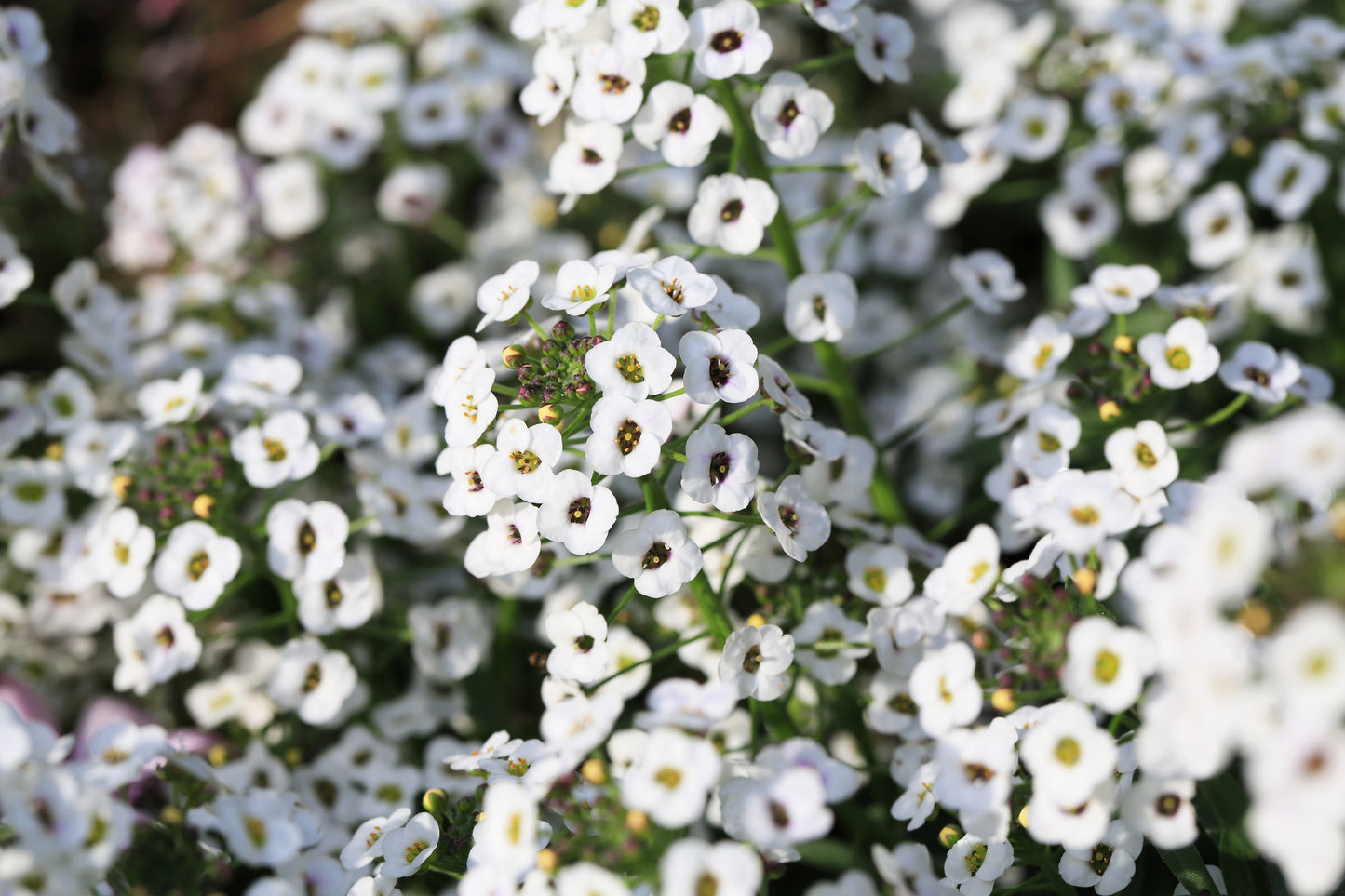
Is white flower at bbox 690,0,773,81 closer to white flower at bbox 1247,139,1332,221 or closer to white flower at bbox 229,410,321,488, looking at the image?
white flower at bbox 229,410,321,488

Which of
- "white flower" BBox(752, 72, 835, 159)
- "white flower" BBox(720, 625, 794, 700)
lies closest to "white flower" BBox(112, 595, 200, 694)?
"white flower" BBox(720, 625, 794, 700)

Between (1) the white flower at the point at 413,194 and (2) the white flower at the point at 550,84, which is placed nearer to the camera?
(2) the white flower at the point at 550,84

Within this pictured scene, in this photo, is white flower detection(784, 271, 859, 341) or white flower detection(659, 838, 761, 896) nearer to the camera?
white flower detection(659, 838, 761, 896)

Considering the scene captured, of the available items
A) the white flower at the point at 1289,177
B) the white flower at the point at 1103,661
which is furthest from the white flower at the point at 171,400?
the white flower at the point at 1289,177

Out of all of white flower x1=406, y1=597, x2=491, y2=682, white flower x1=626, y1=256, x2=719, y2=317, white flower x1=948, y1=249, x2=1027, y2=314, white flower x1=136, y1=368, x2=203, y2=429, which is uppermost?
white flower x1=626, y1=256, x2=719, y2=317

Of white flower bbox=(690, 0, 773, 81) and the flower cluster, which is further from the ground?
white flower bbox=(690, 0, 773, 81)

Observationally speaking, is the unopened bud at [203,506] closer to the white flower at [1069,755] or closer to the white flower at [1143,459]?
the white flower at [1069,755]

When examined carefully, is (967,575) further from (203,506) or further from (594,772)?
(203,506)
